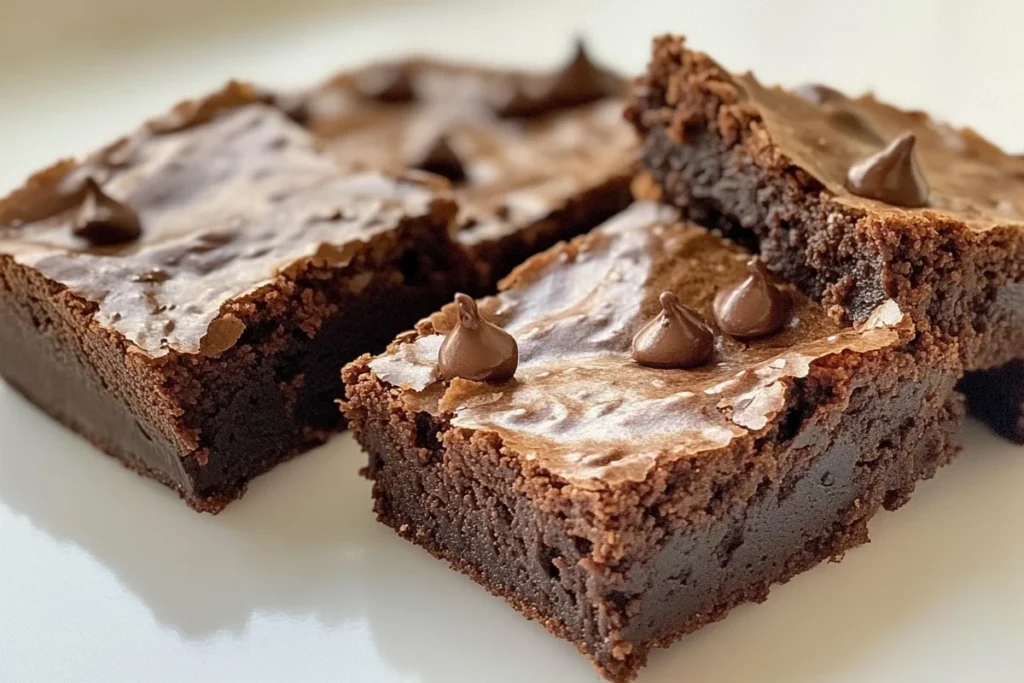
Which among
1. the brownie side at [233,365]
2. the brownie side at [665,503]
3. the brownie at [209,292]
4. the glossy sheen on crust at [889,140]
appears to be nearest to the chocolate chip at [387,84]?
the brownie at [209,292]

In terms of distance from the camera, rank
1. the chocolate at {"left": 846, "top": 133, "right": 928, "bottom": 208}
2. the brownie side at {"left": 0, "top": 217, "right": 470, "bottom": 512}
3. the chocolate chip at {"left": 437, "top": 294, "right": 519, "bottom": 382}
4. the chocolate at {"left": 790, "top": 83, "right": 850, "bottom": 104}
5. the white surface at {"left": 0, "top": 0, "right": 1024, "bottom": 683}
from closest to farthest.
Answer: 1. the white surface at {"left": 0, "top": 0, "right": 1024, "bottom": 683}
2. the chocolate chip at {"left": 437, "top": 294, "right": 519, "bottom": 382}
3. the chocolate at {"left": 846, "top": 133, "right": 928, "bottom": 208}
4. the brownie side at {"left": 0, "top": 217, "right": 470, "bottom": 512}
5. the chocolate at {"left": 790, "top": 83, "right": 850, "bottom": 104}

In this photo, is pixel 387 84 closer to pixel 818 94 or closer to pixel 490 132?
pixel 490 132

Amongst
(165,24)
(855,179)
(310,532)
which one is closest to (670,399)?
(855,179)

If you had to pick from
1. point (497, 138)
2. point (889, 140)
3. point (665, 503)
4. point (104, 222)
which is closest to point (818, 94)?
point (889, 140)

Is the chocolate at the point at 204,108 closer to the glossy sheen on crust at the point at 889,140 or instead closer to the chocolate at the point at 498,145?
the chocolate at the point at 498,145

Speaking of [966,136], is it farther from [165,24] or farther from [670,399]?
[165,24]

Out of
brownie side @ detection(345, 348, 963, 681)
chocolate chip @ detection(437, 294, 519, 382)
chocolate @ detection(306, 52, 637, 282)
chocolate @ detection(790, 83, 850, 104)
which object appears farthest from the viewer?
chocolate @ detection(306, 52, 637, 282)

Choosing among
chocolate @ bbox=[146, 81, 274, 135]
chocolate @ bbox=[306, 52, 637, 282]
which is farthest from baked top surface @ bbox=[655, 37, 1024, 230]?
chocolate @ bbox=[146, 81, 274, 135]

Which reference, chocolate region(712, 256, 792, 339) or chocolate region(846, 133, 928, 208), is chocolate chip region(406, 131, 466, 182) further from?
chocolate region(846, 133, 928, 208)
